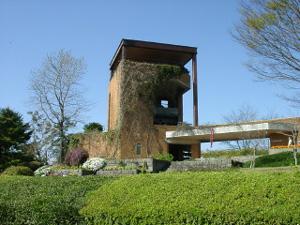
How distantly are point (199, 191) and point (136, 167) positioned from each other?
1178 cm

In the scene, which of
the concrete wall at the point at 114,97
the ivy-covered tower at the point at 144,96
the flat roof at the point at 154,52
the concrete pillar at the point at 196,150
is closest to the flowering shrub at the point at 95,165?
the ivy-covered tower at the point at 144,96

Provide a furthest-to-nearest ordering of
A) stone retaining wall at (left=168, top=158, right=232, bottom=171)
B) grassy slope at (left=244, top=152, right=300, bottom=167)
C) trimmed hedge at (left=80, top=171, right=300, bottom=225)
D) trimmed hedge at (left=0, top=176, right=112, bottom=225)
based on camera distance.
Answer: stone retaining wall at (left=168, top=158, right=232, bottom=171), grassy slope at (left=244, top=152, right=300, bottom=167), trimmed hedge at (left=0, top=176, right=112, bottom=225), trimmed hedge at (left=80, top=171, right=300, bottom=225)

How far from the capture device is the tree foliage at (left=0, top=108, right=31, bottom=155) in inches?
1206

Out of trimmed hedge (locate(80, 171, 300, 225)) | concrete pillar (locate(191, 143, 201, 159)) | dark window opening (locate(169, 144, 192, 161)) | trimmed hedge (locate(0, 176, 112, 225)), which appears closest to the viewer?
trimmed hedge (locate(80, 171, 300, 225))

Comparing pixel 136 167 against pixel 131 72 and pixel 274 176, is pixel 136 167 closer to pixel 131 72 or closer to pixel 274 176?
pixel 131 72

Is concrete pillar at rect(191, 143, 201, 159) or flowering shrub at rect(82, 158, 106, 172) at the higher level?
concrete pillar at rect(191, 143, 201, 159)

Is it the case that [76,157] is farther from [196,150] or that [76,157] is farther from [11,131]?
[196,150]

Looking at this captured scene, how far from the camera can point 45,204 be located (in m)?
9.42

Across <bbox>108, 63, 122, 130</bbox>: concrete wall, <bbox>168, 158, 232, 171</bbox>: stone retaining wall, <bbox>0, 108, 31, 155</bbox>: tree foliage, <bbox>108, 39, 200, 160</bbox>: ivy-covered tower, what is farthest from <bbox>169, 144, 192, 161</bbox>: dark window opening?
<bbox>0, 108, 31, 155</bbox>: tree foliage

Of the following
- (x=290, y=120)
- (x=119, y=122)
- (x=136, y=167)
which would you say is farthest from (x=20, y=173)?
(x=290, y=120)

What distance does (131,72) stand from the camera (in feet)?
93.7

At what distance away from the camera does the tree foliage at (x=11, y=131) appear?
101 ft

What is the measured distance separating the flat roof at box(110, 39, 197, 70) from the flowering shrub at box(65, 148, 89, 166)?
7.45 meters

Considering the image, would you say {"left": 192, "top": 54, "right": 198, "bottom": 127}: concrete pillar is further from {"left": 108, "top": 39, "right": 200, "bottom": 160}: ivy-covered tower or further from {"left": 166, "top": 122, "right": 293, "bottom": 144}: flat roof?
{"left": 166, "top": 122, "right": 293, "bottom": 144}: flat roof
